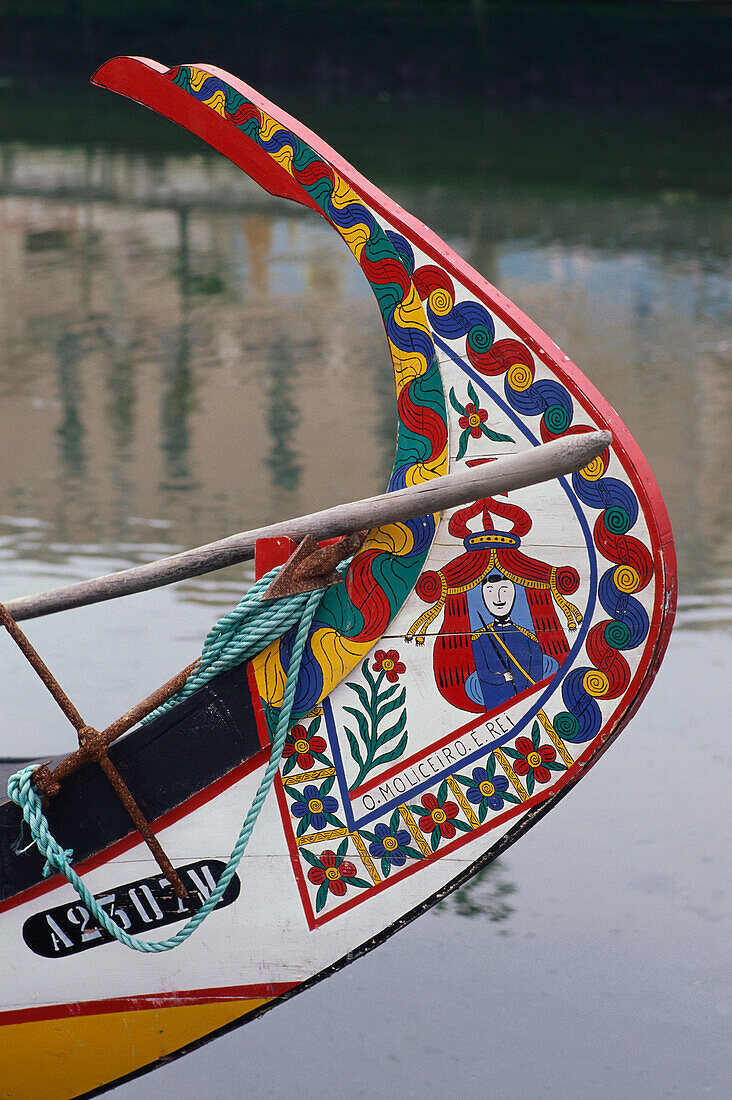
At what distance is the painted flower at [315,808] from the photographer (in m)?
1.85

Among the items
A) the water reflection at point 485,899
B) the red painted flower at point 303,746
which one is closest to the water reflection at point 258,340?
the water reflection at point 485,899

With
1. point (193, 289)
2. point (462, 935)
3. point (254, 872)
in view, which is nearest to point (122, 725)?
point (254, 872)

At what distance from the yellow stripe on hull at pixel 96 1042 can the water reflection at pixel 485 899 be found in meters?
0.76

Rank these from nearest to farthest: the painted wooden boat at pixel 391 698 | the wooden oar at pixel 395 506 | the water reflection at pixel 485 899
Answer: the wooden oar at pixel 395 506
the painted wooden boat at pixel 391 698
the water reflection at pixel 485 899

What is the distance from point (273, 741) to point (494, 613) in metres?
0.37

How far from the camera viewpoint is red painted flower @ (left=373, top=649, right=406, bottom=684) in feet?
5.93

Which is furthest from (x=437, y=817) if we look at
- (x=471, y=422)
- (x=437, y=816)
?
(x=471, y=422)

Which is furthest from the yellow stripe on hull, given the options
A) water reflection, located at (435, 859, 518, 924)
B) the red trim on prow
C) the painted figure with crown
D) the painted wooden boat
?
the red trim on prow

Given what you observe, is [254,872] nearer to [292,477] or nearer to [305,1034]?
[305,1034]

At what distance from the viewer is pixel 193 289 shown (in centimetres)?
823

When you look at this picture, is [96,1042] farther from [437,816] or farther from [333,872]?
[437,816]

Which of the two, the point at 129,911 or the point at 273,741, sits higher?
the point at 273,741

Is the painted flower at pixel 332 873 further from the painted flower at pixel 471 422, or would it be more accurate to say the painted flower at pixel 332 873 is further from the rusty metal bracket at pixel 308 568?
the painted flower at pixel 471 422

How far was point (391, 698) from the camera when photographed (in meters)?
1.82
